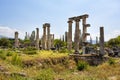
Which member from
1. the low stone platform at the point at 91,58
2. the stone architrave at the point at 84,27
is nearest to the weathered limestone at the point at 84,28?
the stone architrave at the point at 84,27

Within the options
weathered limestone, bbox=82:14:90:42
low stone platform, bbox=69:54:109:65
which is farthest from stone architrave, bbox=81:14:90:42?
low stone platform, bbox=69:54:109:65

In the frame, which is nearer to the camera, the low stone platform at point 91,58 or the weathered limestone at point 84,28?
the low stone platform at point 91,58

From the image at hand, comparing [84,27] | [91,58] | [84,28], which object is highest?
[84,27]

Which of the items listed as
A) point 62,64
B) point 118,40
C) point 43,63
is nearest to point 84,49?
point 62,64

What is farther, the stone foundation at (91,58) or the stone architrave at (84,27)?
the stone architrave at (84,27)

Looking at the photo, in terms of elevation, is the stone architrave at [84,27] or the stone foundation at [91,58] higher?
the stone architrave at [84,27]

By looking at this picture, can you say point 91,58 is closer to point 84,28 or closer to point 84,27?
point 84,28

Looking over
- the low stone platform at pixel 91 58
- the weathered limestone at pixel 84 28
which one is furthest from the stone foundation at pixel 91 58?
the weathered limestone at pixel 84 28

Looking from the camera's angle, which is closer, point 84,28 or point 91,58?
point 91,58

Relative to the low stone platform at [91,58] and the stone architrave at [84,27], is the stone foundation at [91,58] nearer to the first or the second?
the low stone platform at [91,58]

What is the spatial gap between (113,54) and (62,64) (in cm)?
1145

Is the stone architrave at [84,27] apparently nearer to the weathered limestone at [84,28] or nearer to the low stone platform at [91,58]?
the weathered limestone at [84,28]

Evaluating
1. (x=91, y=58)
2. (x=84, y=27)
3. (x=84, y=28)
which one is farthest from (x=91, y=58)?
(x=84, y=27)

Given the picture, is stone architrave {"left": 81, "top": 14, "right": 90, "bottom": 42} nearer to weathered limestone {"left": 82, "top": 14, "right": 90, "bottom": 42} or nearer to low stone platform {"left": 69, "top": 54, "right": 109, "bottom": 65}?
weathered limestone {"left": 82, "top": 14, "right": 90, "bottom": 42}
